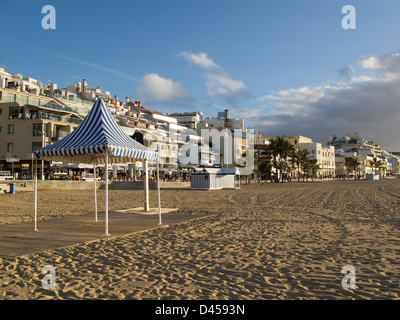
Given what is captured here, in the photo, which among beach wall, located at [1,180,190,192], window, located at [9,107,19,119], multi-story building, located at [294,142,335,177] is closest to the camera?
beach wall, located at [1,180,190,192]

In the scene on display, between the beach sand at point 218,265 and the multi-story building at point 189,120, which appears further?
the multi-story building at point 189,120

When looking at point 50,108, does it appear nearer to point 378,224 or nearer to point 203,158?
point 203,158

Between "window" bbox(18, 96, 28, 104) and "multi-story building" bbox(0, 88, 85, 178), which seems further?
"window" bbox(18, 96, 28, 104)

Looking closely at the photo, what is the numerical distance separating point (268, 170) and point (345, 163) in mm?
71553

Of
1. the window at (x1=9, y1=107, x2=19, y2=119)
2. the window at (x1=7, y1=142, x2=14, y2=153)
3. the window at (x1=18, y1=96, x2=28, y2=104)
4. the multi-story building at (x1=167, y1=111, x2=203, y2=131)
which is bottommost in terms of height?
the window at (x1=7, y1=142, x2=14, y2=153)

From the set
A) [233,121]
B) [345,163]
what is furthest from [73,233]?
[345,163]

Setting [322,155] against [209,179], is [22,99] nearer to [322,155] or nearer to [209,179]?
[209,179]

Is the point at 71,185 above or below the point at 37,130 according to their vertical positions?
below

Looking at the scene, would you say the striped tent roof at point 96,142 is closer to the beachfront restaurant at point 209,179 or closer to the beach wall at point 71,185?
the beach wall at point 71,185

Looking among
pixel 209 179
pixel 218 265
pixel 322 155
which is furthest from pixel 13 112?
pixel 322 155

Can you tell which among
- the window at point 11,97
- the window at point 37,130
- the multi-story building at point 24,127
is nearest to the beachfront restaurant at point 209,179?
the multi-story building at point 24,127

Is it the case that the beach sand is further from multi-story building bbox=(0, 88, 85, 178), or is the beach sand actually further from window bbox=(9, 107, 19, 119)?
window bbox=(9, 107, 19, 119)

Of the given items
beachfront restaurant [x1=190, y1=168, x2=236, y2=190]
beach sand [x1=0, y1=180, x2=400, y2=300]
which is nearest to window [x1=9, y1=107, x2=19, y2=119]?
beachfront restaurant [x1=190, y1=168, x2=236, y2=190]
